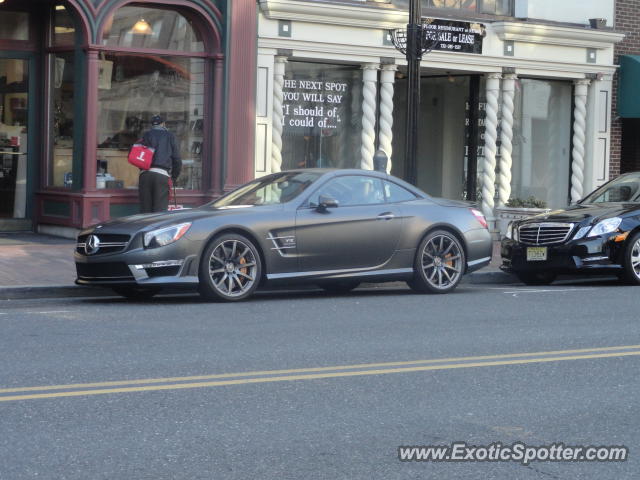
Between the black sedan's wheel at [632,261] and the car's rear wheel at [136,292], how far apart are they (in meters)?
5.60

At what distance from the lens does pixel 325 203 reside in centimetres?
1249

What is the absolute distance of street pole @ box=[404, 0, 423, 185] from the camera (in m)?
16.0

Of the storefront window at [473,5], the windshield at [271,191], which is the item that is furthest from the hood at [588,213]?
the storefront window at [473,5]

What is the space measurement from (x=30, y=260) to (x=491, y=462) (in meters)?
10.5

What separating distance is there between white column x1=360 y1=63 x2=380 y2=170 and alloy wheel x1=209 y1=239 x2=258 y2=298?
342 inches

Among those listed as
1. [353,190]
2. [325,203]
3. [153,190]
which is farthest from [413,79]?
Answer: [325,203]

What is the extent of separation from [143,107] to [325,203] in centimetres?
697

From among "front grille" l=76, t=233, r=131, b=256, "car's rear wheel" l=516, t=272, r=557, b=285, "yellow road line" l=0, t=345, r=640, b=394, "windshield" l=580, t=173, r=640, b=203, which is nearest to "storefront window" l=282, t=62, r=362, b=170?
"windshield" l=580, t=173, r=640, b=203

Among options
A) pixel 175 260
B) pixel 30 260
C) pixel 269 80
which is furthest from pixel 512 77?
pixel 175 260

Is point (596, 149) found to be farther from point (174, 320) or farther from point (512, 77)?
point (174, 320)

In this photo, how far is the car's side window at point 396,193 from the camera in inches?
522

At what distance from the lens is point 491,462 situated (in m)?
5.68

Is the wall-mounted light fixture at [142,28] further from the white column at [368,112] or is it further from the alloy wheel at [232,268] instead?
the alloy wheel at [232,268]

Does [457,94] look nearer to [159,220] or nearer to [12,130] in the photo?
[12,130]
